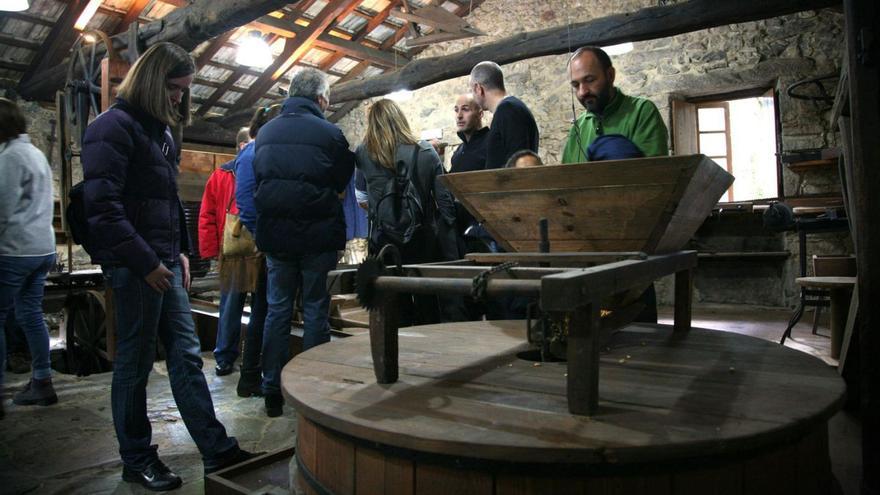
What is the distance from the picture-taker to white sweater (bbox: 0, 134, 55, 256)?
10.4ft

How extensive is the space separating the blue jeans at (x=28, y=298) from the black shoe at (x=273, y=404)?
56.9 inches

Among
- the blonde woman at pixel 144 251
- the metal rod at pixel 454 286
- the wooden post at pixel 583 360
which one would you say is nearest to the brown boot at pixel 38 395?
the blonde woman at pixel 144 251

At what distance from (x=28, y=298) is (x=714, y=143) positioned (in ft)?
28.6

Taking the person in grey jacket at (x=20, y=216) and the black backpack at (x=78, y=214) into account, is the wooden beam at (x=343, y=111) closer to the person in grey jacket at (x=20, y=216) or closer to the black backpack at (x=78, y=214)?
the person in grey jacket at (x=20, y=216)

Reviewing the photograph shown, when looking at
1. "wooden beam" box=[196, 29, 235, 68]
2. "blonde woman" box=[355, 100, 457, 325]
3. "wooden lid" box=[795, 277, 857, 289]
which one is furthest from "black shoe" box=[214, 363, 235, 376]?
"wooden beam" box=[196, 29, 235, 68]

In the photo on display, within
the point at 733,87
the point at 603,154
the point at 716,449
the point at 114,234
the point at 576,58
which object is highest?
the point at 733,87

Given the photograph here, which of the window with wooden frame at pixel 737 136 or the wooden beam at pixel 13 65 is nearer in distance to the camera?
the wooden beam at pixel 13 65

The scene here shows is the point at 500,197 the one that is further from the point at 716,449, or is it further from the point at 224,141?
the point at 224,141

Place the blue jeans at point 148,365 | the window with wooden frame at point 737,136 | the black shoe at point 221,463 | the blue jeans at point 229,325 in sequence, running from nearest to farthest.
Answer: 1. the blue jeans at point 148,365
2. the black shoe at point 221,463
3. the blue jeans at point 229,325
4. the window with wooden frame at point 737,136

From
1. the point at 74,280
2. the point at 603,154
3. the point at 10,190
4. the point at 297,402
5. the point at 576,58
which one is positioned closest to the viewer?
the point at 297,402

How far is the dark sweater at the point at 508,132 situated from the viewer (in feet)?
10.3

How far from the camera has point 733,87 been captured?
7891 millimetres

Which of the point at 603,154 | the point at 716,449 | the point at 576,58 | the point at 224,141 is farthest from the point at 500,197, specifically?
the point at 224,141

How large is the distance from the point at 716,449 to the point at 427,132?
9.93 meters
